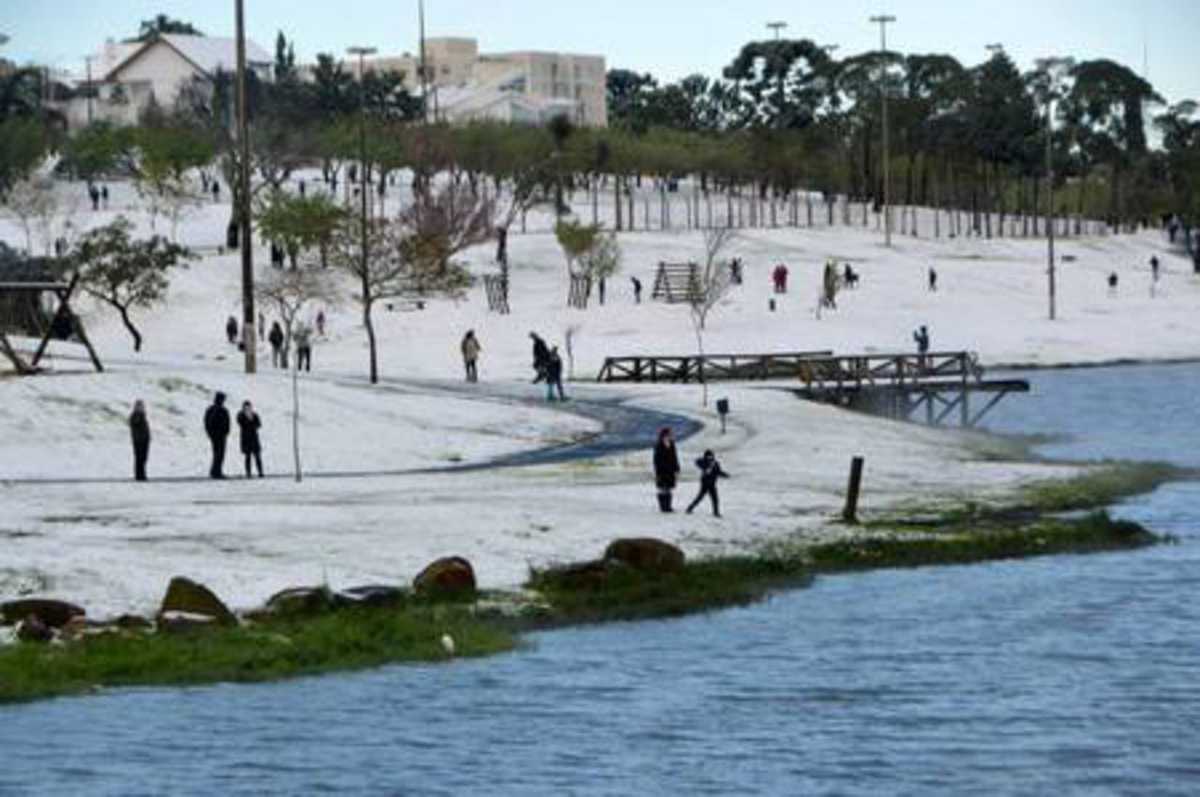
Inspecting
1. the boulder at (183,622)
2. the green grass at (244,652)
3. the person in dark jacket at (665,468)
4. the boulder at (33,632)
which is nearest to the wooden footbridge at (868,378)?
the person in dark jacket at (665,468)

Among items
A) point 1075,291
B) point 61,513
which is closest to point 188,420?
point 61,513

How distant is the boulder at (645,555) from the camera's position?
43.8 meters

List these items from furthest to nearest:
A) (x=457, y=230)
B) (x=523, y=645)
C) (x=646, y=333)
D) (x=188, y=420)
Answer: (x=457, y=230) < (x=646, y=333) < (x=188, y=420) < (x=523, y=645)

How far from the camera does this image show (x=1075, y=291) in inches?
5748

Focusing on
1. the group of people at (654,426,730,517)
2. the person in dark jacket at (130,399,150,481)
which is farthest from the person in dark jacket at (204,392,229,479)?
the group of people at (654,426,730,517)

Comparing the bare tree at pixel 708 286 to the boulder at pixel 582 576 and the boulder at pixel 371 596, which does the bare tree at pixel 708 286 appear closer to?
the boulder at pixel 582 576

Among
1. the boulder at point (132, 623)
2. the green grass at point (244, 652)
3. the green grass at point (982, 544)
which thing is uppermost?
the boulder at point (132, 623)

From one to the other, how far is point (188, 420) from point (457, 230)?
66.5 m

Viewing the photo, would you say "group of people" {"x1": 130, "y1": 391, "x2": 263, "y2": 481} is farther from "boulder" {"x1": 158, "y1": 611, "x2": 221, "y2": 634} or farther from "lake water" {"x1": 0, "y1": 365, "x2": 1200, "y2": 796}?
"boulder" {"x1": 158, "y1": 611, "x2": 221, "y2": 634}

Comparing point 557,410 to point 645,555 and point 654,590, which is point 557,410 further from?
point 654,590

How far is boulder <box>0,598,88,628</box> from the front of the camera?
37.4 meters

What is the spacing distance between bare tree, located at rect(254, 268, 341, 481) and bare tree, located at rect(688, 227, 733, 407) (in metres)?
13.9

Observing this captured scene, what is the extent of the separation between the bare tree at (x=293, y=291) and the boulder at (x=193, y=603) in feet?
188

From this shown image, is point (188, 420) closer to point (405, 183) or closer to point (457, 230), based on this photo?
point (457, 230)
